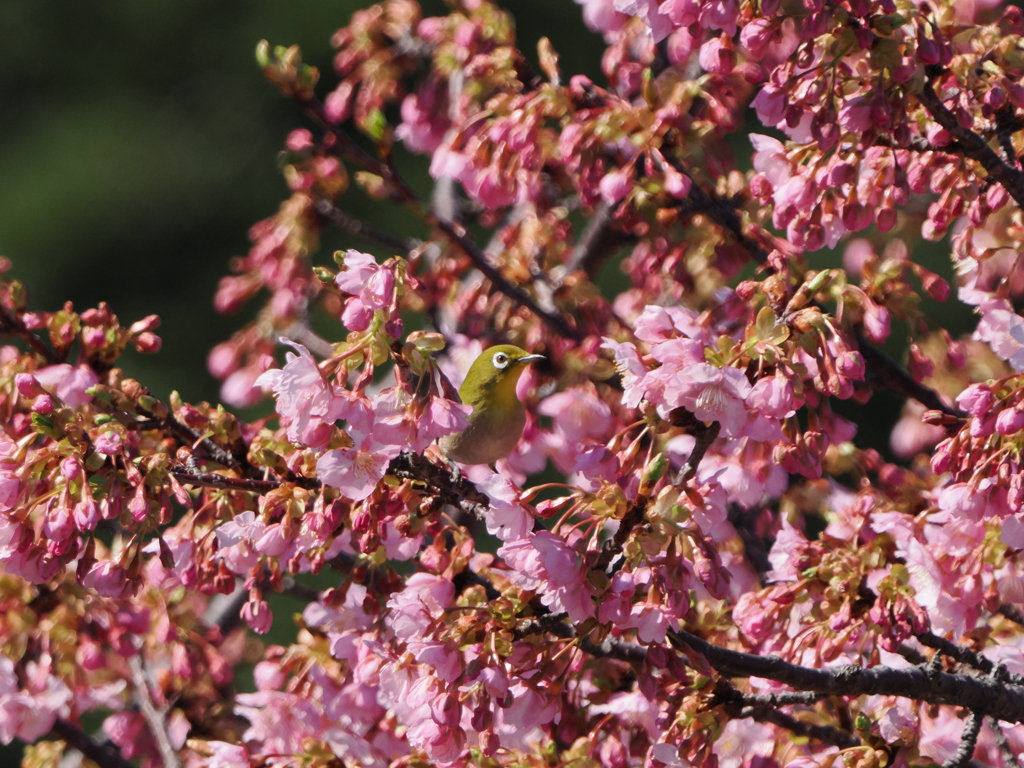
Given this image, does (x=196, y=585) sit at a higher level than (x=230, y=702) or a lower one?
higher

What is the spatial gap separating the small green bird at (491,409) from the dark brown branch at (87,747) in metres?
0.55

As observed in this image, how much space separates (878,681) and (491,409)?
392mm

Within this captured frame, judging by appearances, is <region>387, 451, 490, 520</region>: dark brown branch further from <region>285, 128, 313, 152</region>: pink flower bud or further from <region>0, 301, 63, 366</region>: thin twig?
<region>285, 128, 313, 152</region>: pink flower bud

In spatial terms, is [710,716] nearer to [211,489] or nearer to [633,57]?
[211,489]

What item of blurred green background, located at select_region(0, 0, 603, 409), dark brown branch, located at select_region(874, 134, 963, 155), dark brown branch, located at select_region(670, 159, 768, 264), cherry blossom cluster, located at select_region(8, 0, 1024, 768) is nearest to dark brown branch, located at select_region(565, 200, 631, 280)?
cherry blossom cluster, located at select_region(8, 0, 1024, 768)

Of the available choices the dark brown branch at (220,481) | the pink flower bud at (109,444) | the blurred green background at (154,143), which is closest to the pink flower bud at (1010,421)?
the dark brown branch at (220,481)

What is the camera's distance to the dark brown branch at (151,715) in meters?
1.11

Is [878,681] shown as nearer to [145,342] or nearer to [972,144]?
[972,144]

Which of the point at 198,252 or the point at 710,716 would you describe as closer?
the point at 710,716

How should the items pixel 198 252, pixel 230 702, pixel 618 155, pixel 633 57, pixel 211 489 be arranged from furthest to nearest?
1. pixel 198 252
2. pixel 633 57
3. pixel 230 702
4. pixel 618 155
5. pixel 211 489

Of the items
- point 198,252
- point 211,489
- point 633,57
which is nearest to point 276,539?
point 211,489

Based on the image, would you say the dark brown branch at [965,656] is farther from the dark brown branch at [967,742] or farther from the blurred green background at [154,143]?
the blurred green background at [154,143]

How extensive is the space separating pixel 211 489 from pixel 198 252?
375 cm

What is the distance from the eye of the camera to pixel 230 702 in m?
1.22
